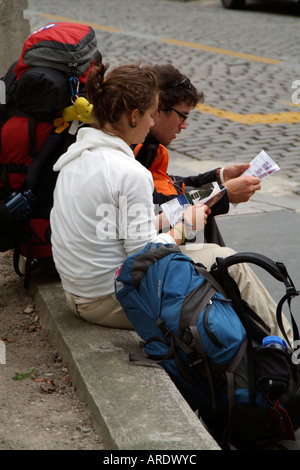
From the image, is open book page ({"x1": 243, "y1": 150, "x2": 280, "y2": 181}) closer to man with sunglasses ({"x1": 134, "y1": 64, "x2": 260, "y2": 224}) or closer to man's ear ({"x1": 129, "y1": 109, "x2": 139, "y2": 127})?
man with sunglasses ({"x1": 134, "y1": 64, "x2": 260, "y2": 224})

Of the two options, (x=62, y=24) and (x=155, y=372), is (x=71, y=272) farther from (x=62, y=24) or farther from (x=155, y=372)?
(x=62, y=24)

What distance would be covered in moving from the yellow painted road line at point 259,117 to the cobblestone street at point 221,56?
0.04 feet

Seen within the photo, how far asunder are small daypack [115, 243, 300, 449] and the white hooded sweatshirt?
156 millimetres

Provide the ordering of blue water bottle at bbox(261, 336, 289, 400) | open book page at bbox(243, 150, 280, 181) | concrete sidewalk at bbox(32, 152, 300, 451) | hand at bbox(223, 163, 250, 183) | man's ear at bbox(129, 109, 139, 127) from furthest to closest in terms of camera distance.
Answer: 1. hand at bbox(223, 163, 250, 183)
2. open book page at bbox(243, 150, 280, 181)
3. man's ear at bbox(129, 109, 139, 127)
4. blue water bottle at bbox(261, 336, 289, 400)
5. concrete sidewalk at bbox(32, 152, 300, 451)

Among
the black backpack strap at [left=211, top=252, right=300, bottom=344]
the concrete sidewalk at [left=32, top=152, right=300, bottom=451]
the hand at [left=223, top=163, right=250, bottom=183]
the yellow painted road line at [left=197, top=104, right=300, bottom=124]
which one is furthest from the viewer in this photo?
the yellow painted road line at [left=197, top=104, right=300, bottom=124]

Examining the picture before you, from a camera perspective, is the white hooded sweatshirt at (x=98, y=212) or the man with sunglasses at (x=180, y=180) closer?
the white hooded sweatshirt at (x=98, y=212)

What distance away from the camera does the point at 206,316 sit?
2.78 metres

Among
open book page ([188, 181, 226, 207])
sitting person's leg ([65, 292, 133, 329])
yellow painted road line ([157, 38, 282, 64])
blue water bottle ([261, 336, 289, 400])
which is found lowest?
yellow painted road line ([157, 38, 282, 64])

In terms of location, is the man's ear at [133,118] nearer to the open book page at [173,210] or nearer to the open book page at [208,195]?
the open book page at [173,210]

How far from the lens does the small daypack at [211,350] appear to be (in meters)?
2.79

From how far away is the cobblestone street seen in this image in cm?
741

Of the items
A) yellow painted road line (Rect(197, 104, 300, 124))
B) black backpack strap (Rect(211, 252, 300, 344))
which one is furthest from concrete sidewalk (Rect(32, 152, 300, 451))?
yellow painted road line (Rect(197, 104, 300, 124))

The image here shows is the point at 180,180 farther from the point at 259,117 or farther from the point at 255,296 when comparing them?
the point at 259,117

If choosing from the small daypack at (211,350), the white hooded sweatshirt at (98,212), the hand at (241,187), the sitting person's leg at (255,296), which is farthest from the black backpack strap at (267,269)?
the hand at (241,187)
